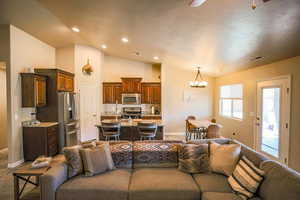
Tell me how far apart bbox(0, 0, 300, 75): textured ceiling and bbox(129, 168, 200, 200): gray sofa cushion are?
229cm

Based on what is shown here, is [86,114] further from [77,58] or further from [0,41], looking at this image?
[0,41]

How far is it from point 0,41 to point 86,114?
328 centimetres

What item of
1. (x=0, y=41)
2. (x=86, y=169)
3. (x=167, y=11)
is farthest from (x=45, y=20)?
(x=86, y=169)

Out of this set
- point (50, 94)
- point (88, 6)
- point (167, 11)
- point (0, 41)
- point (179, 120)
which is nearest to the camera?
point (167, 11)

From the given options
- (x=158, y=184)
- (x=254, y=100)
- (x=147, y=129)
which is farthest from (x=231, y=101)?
(x=158, y=184)

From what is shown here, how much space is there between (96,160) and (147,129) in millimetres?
2008

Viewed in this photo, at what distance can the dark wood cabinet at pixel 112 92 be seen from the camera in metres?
7.06

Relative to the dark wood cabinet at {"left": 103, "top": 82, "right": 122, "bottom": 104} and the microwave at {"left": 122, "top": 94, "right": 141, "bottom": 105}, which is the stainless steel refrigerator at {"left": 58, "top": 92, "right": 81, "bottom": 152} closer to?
the dark wood cabinet at {"left": 103, "top": 82, "right": 122, "bottom": 104}

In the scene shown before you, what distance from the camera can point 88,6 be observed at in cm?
304

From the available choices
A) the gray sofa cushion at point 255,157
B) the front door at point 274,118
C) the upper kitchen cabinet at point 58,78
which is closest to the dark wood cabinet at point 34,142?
the upper kitchen cabinet at point 58,78

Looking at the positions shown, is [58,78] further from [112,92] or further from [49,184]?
[49,184]

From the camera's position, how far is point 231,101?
634 centimetres

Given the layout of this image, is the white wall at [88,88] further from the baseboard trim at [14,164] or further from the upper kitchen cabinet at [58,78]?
the baseboard trim at [14,164]

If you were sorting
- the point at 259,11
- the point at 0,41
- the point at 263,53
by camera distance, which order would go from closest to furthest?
1. the point at 259,11
2. the point at 263,53
3. the point at 0,41
